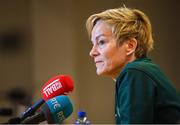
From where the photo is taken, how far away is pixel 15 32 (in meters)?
4.43

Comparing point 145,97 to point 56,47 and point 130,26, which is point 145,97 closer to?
point 130,26

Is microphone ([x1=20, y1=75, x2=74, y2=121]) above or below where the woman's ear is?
below

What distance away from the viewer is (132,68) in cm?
125

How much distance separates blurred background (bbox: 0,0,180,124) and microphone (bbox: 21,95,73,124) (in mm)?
3099

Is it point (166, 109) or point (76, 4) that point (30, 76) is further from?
point (166, 109)

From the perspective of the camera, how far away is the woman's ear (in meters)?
1.40

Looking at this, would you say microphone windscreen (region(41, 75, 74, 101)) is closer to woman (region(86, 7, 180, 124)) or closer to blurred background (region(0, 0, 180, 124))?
woman (region(86, 7, 180, 124))

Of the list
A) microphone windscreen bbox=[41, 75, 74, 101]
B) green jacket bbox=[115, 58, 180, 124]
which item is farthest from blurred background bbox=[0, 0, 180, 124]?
green jacket bbox=[115, 58, 180, 124]

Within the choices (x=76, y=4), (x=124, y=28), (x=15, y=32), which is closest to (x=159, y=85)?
(x=124, y=28)

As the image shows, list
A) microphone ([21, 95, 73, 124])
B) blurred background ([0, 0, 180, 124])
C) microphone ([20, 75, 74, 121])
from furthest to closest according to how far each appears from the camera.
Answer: blurred background ([0, 0, 180, 124])
microphone ([20, 75, 74, 121])
microphone ([21, 95, 73, 124])

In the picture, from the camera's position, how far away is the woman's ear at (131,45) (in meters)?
1.40

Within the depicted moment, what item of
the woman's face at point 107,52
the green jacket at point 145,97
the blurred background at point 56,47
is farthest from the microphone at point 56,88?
the blurred background at point 56,47

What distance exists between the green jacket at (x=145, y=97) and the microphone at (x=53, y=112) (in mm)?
171

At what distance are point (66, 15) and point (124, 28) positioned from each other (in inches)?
132
